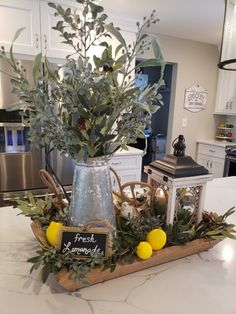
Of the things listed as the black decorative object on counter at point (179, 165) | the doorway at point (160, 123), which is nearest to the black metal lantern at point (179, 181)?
the black decorative object on counter at point (179, 165)

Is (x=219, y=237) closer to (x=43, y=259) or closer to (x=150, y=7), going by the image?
(x=43, y=259)

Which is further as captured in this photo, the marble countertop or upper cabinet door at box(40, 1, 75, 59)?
upper cabinet door at box(40, 1, 75, 59)

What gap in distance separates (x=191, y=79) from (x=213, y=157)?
4.06 ft

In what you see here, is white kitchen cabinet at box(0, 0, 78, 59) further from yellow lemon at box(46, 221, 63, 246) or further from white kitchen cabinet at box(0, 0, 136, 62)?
yellow lemon at box(46, 221, 63, 246)

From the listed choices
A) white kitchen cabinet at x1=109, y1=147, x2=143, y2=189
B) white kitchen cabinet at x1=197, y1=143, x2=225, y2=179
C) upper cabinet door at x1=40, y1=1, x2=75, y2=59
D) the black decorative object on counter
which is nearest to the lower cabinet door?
white kitchen cabinet at x1=197, y1=143, x2=225, y2=179

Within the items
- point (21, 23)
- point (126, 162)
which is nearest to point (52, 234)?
point (126, 162)

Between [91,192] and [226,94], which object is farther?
[226,94]

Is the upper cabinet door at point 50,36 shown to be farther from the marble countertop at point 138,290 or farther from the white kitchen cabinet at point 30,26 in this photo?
the marble countertop at point 138,290

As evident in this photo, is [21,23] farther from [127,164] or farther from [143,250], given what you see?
[143,250]

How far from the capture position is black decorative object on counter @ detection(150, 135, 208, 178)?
2.51 feet

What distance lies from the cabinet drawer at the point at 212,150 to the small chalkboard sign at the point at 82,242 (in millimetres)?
3185

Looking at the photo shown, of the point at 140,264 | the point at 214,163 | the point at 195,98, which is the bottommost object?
the point at 214,163

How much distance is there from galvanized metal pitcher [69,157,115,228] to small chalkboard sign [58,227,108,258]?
5 centimetres

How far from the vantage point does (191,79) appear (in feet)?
12.0
